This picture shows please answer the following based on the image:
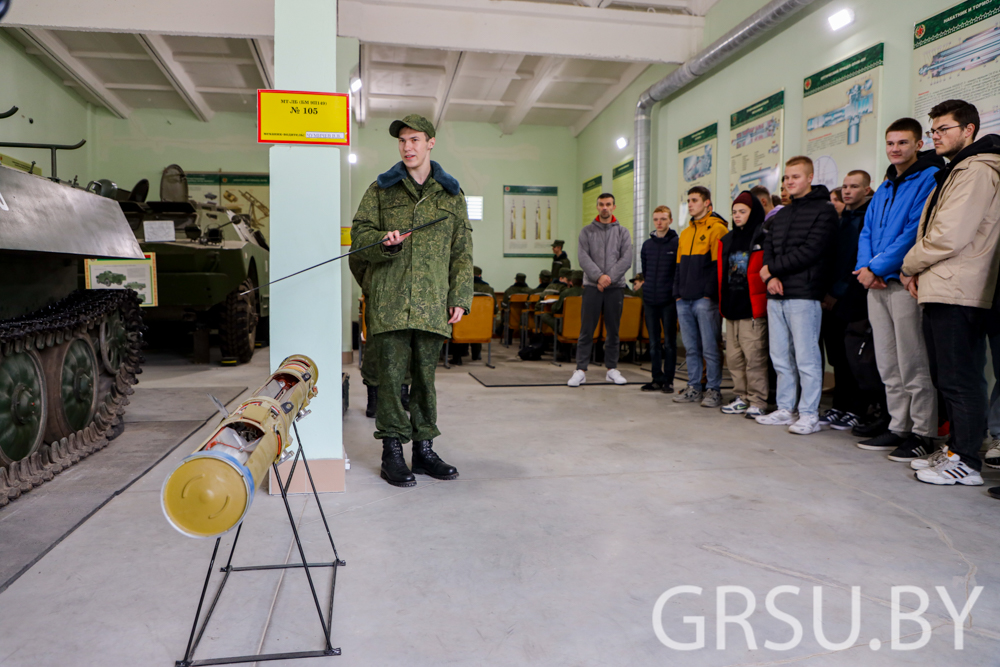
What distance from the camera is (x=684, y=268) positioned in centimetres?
488

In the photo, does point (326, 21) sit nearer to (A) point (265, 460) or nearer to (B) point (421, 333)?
(B) point (421, 333)

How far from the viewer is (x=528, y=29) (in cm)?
737

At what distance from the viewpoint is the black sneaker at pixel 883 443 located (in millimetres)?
3477

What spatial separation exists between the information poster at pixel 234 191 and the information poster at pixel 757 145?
8.23 m

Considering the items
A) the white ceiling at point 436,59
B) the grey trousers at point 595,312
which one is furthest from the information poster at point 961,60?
the white ceiling at point 436,59

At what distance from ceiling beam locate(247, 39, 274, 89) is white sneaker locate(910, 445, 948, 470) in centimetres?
816

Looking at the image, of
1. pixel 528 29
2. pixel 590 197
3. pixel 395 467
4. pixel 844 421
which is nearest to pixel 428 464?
pixel 395 467

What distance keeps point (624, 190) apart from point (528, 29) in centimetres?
335

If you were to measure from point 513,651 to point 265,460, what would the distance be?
74cm

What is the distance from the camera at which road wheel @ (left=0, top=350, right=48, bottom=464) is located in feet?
8.70

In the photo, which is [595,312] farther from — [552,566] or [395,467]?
[552,566]

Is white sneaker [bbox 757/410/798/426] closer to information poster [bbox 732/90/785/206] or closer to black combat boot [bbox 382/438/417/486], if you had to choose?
black combat boot [bbox 382/438/417/486]

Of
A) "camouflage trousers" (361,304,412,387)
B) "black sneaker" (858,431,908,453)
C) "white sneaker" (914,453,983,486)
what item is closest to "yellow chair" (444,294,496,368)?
"camouflage trousers" (361,304,412,387)

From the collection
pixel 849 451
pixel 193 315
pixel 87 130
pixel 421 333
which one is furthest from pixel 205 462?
pixel 87 130
